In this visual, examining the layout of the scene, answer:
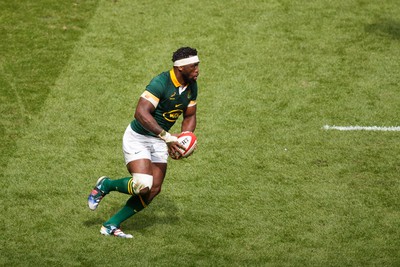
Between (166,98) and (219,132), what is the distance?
3.57 meters

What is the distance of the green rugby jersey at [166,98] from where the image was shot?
477 inches

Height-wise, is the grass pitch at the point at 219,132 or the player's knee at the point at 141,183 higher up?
the player's knee at the point at 141,183

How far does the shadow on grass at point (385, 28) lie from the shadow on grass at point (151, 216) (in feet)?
23.2

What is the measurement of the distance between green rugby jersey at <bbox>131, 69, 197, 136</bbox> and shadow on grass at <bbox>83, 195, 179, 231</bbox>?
1425 millimetres

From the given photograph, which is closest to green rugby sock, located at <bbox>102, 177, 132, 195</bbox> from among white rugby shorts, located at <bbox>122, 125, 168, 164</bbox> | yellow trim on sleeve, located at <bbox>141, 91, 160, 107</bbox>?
white rugby shorts, located at <bbox>122, 125, 168, 164</bbox>

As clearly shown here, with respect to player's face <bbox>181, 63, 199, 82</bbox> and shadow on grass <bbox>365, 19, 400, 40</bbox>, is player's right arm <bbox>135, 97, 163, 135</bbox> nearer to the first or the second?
player's face <bbox>181, 63, 199, 82</bbox>

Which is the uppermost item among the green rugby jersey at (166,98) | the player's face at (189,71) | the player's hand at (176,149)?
the player's face at (189,71)

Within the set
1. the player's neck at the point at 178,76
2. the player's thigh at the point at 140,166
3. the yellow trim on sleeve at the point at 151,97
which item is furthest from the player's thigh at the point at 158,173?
the player's neck at the point at 178,76

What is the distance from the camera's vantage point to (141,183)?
1223cm

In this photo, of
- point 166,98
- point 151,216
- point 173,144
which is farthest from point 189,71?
point 151,216

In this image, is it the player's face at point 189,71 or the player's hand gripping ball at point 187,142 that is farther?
the player's face at point 189,71

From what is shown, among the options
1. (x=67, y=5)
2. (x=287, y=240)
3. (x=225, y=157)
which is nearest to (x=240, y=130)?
(x=225, y=157)

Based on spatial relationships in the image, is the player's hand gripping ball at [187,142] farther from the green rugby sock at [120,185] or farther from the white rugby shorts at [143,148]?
the green rugby sock at [120,185]

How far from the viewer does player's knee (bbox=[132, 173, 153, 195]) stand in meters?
12.2
